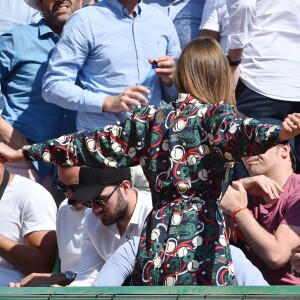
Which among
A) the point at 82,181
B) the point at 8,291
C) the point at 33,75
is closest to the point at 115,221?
the point at 82,181

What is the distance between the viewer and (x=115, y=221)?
17.9 feet

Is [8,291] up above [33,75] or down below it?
above

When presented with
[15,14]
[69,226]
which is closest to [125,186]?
[69,226]

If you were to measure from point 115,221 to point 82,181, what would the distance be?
1.05ft

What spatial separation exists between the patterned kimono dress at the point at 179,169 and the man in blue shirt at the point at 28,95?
228 cm

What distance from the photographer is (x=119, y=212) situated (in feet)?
17.9

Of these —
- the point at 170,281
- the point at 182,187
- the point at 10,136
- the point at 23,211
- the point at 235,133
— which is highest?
the point at 235,133

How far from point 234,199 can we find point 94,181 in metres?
0.83

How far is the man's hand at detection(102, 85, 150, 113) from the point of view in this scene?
19.0ft

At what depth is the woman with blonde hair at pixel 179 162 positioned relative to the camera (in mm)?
4156

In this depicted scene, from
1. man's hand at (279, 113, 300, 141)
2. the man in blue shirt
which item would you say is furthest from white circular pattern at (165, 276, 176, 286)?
the man in blue shirt

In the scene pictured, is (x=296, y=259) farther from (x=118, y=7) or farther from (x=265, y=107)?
(x=118, y=7)

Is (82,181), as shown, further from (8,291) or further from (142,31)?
(8,291)

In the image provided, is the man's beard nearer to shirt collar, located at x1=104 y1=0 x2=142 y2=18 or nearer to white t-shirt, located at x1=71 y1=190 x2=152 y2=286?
white t-shirt, located at x1=71 y1=190 x2=152 y2=286
